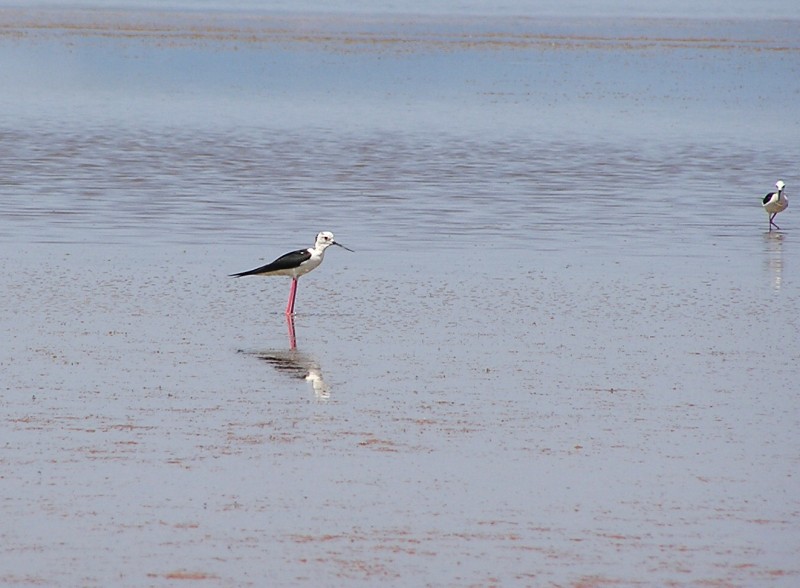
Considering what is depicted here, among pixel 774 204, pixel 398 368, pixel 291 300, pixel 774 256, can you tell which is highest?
pixel 774 204

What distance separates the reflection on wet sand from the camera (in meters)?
16.4

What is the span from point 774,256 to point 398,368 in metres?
7.80

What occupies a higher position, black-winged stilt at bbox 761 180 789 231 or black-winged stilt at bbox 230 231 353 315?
black-winged stilt at bbox 761 180 789 231

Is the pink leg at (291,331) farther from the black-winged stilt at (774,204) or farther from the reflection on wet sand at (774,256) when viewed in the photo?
the black-winged stilt at (774,204)

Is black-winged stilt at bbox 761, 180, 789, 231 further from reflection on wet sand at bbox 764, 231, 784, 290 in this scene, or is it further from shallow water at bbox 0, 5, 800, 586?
shallow water at bbox 0, 5, 800, 586

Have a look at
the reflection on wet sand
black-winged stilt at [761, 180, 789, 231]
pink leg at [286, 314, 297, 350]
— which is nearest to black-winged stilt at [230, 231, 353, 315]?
pink leg at [286, 314, 297, 350]

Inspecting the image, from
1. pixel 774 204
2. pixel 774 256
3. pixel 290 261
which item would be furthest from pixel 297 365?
pixel 774 204

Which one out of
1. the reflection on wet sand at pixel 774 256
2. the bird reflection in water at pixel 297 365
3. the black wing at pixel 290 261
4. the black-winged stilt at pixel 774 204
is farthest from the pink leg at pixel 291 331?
the black-winged stilt at pixel 774 204

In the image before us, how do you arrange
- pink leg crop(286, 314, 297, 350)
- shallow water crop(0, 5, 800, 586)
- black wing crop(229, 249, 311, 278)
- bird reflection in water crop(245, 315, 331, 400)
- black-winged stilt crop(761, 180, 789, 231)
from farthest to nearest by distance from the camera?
black-winged stilt crop(761, 180, 789, 231)
black wing crop(229, 249, 311, 278)
pink leg crop(286, 314, 297, 350)
bird reflection in water crop(245, 315, 331, 400)
shallow water crop(0, 5, 800, 586)

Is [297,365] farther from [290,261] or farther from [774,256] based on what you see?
[774,256]

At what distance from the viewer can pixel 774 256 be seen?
18.2 m

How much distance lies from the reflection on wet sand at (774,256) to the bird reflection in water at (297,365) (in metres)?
5.71

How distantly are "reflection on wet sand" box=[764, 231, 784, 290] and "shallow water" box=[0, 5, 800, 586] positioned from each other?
0.06 metres

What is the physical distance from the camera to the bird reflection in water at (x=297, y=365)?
36.0ft
